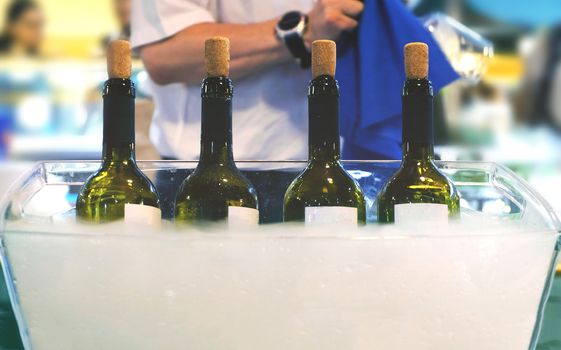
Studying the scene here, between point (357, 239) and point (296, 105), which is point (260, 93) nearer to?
point (296, 105)

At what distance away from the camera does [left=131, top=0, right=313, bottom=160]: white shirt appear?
1033mm

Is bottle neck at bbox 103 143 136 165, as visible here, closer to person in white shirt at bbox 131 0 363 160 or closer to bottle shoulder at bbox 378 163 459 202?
bottle shoulder at bbox 378 163 459 202

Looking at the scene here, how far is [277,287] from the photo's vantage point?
424 mm

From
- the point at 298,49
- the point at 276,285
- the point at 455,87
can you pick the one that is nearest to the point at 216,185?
the point at 276,285

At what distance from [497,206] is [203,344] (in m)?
0.36

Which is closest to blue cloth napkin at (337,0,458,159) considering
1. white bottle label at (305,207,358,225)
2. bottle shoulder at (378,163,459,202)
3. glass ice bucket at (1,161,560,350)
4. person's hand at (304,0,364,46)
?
person's hand at (304,0,364,46)

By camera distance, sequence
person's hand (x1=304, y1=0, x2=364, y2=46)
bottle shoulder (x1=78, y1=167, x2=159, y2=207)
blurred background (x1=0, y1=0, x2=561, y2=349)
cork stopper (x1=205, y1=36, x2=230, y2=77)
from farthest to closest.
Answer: blurred background (x1=0, y1=0, x2=561, y2=349)
person's hand (x1=304, y1=0, x2=364, y2=46)
bottle shoulder (x1=78, y1=167, x2=159, y2=207)
cork stopper (x1=205, y1=36, x2=230, y2=77)

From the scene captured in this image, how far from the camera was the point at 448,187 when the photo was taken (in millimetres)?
705

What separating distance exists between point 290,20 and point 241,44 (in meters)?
0.07

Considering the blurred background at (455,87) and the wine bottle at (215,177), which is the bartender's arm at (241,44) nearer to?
the wine bottle at (215,177)

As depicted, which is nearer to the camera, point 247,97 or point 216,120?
point 216,120

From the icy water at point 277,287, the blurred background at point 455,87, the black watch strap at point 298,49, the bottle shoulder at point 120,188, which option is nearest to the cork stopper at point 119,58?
the bottle shoulder at point 120,188

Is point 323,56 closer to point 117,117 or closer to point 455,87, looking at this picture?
point 117,117

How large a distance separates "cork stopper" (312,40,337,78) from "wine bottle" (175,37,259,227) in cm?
7
